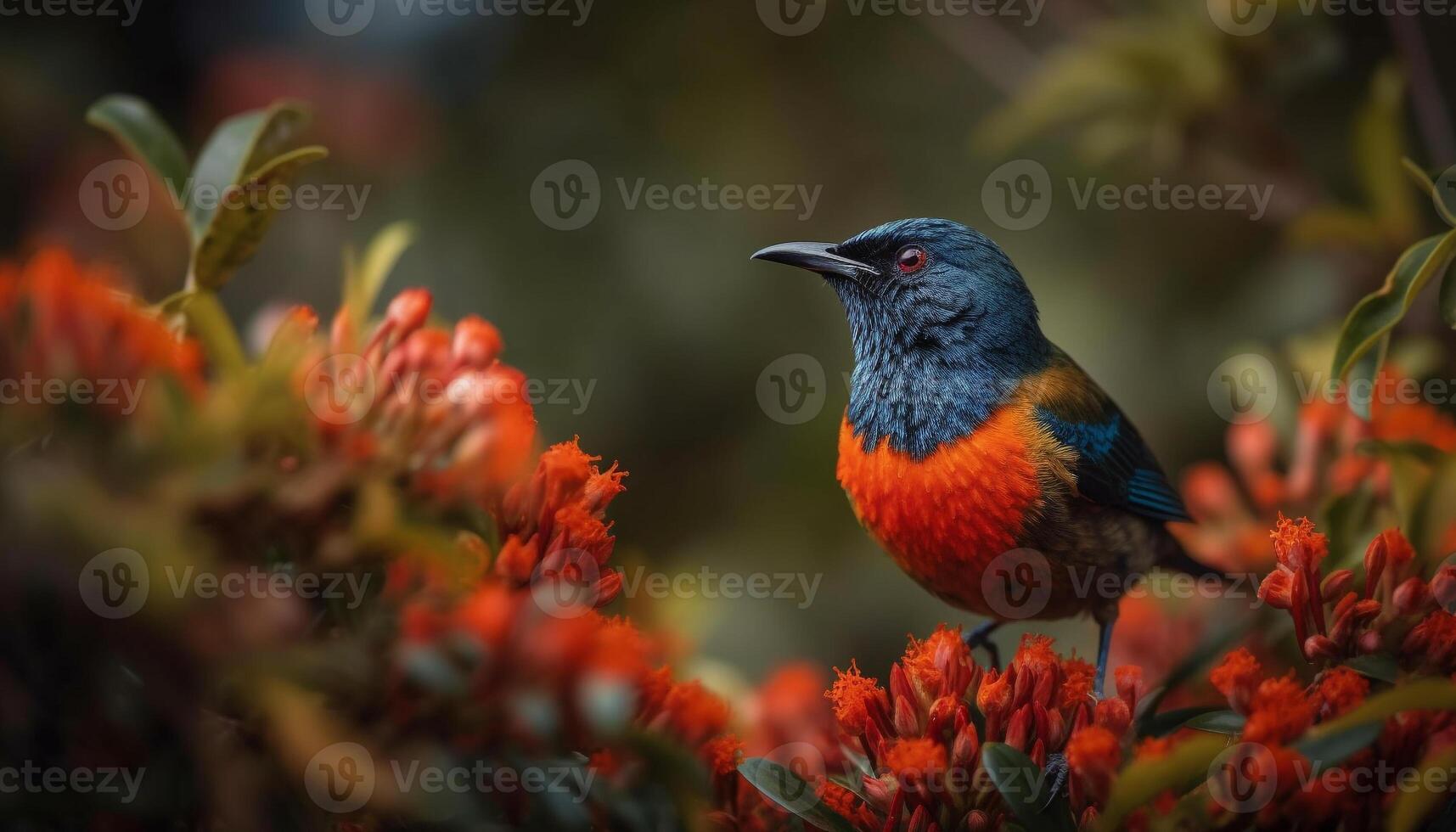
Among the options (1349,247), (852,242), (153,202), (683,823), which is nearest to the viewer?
(683,823)

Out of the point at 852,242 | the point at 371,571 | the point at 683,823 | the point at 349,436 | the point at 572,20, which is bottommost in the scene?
the point at 683,823

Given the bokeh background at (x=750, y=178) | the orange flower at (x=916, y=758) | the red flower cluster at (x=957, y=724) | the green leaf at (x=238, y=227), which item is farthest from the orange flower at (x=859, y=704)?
the bokeh background at (x=750, y=178)

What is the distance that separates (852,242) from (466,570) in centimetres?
155

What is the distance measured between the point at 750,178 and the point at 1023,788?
342 cm

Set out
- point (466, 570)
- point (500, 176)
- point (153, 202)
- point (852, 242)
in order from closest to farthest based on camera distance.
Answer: point (466, 570)
point (852, 242)
point (153, 202)
point (500, 176)

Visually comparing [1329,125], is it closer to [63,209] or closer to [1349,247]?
[1349,247]

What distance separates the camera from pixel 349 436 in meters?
1.62

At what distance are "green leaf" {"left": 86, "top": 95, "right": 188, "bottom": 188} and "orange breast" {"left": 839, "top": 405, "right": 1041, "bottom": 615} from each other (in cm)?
160

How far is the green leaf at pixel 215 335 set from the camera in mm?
1726

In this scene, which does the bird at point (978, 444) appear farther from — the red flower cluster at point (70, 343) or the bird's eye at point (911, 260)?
the red flower cluster at point (70, 343)

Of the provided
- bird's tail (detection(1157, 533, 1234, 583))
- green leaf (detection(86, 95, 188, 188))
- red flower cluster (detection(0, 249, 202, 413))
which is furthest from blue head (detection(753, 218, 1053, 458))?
red flower cluster (detection(0, 249, 202, 413))

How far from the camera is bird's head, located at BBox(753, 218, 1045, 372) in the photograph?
2.72m

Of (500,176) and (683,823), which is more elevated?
(500,176)

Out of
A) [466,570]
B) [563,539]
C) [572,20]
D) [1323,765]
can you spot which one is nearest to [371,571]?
[466,570]
